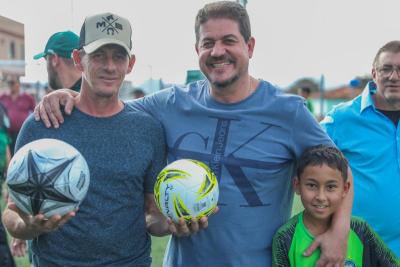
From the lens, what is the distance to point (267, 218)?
294 cm

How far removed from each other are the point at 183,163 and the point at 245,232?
54 centimetres

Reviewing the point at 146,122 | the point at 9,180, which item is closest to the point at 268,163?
the point at 146,122

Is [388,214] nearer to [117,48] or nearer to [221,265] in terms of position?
[221,265]

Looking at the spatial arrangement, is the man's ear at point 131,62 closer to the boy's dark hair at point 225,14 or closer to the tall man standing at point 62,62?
the boy's dark hair at point 225,14

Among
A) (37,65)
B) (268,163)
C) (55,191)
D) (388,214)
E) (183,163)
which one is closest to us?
(55,191)

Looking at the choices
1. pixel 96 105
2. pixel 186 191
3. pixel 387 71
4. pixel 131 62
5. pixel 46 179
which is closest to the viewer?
pixel 46 179

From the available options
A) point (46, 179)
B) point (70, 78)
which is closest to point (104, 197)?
point (46, 179)

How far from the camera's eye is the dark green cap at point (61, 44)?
432cm

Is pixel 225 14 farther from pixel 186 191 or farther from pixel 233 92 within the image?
pixel 186 191

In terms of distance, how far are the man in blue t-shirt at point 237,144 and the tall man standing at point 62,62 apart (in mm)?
1439

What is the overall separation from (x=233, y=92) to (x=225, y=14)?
17.7 inches

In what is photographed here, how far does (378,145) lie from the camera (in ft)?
12.1

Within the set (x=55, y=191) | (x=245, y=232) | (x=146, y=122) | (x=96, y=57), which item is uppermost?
(x=96, y=57)

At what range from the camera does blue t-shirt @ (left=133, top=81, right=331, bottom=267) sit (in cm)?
287
